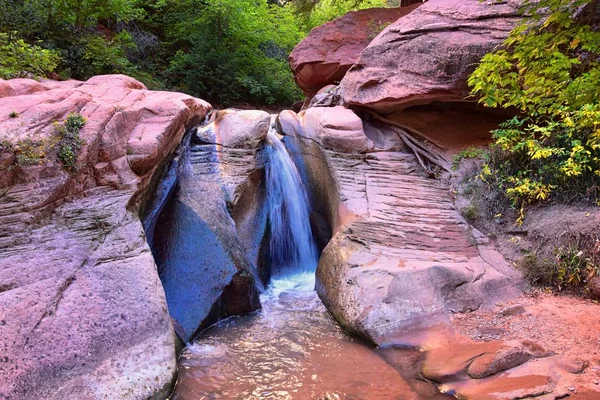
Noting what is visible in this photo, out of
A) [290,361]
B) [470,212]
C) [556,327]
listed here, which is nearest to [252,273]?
[290,361]

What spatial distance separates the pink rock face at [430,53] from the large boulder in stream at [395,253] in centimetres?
118

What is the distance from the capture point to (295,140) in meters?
8.59

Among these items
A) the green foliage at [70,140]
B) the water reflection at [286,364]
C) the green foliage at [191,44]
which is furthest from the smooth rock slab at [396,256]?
the green foliage at [191,44]

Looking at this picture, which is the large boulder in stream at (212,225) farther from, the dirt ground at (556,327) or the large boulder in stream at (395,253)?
the dirt ground at (556,327)

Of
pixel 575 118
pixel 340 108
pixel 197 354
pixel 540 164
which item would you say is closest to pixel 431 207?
pixel 540 164

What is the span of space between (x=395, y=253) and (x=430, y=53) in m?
4.03

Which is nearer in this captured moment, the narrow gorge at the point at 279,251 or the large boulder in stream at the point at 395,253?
the narrow gorge at the point at 279,251

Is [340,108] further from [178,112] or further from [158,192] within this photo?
[158,192]

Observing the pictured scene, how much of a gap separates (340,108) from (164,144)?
4.05m

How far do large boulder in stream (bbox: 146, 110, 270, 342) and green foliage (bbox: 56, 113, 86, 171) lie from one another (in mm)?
1390

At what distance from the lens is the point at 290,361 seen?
462cm

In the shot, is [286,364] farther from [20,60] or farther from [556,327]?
[20,60]

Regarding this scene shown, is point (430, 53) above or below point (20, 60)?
below

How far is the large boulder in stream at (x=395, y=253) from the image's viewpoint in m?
5.17
